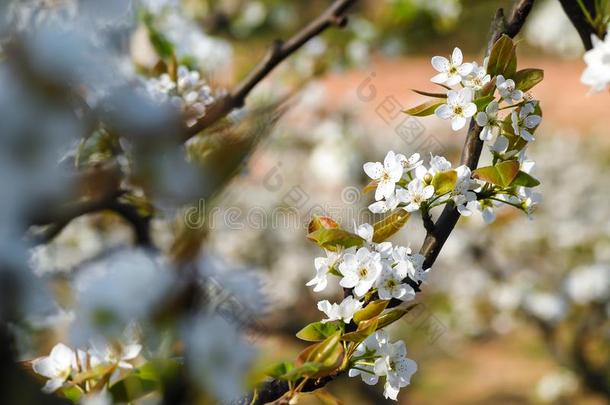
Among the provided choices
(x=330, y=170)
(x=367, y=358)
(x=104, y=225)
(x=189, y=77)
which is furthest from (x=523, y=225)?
(x=367, y=358)

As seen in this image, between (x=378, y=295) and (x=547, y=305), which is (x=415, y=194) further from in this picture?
(x=547, y=305)

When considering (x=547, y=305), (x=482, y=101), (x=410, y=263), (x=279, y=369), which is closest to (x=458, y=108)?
(x=482, y=101)

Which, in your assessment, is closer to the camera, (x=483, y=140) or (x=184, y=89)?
(x=483, y=140)

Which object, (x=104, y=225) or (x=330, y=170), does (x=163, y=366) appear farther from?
(x=330, y=170)

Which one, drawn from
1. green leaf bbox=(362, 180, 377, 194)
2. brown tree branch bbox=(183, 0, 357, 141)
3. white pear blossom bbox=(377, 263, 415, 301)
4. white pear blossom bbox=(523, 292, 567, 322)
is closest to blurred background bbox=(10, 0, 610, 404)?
white pear blossom bbox=(523, 292, 567, 322)

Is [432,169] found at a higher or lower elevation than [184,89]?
lower
